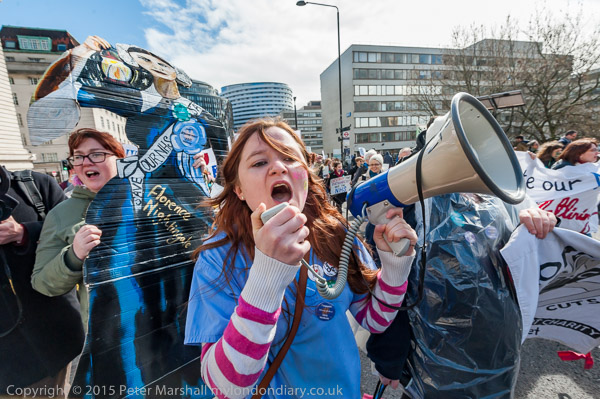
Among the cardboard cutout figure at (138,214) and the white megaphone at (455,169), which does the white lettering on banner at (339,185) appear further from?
the white megaphone at (455,169)

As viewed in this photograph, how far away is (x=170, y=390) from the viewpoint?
69.6 inches

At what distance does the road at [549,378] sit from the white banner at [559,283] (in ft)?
2.89

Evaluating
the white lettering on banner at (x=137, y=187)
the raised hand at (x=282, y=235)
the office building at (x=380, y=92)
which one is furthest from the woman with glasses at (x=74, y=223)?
the office building at (x=380, y=92)

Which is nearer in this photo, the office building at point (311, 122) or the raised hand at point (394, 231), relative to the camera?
the raised hand at point (394, 231)

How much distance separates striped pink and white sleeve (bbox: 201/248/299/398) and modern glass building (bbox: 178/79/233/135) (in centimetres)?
162

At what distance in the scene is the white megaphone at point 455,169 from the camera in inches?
36.0

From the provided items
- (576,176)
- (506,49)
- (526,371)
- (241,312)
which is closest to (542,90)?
(506,49)

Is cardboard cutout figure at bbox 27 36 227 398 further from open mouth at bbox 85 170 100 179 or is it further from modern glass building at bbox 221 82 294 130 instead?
modern glass building at bbox 221 82 294 130

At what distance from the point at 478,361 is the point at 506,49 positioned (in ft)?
59.3

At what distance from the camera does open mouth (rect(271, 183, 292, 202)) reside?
1062mm

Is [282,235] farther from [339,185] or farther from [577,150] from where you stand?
[339,185]

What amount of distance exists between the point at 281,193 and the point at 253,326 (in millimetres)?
519

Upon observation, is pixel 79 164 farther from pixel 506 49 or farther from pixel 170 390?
pixel 506 49

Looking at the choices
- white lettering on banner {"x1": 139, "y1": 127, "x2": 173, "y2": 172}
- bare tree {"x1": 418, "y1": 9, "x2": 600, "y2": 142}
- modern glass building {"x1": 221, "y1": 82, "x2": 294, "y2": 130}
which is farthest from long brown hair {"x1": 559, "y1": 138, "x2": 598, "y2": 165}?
modern glass building {"x1": 221, "y1": 82, "x2": 294, "y2": 130}
